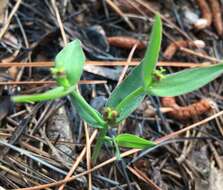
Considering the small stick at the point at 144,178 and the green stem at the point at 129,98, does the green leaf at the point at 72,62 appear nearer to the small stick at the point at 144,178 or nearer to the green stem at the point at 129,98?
the green stem at the point at 129,98

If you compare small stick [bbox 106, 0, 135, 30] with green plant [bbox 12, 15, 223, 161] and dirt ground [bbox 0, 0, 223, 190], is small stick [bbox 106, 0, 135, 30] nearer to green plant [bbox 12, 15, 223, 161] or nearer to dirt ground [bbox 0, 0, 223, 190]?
dirt ground [bbox 0, 0, 223, 190]

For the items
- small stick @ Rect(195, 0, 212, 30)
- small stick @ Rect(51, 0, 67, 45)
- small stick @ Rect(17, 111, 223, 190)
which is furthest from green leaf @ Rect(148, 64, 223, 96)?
small stick @ Rect(195, 0, 212, 30)

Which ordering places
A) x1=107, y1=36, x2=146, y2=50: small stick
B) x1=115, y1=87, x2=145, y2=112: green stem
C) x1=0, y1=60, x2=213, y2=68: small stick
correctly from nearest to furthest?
x1=115, y1=87, x2=145, y2=112: green stem, x1=0, y1=60, x2=213, y2=68: small stick, x1=107, y1=36, x2=146, y2=50: small stick

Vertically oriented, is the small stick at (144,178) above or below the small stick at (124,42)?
below

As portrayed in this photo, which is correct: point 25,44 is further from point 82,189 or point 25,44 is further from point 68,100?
point 82,189

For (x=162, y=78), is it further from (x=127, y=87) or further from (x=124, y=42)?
(x=124, y=42)

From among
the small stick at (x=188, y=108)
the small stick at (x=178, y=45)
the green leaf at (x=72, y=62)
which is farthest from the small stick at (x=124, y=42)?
the green leaf at (x=72, y=62)
